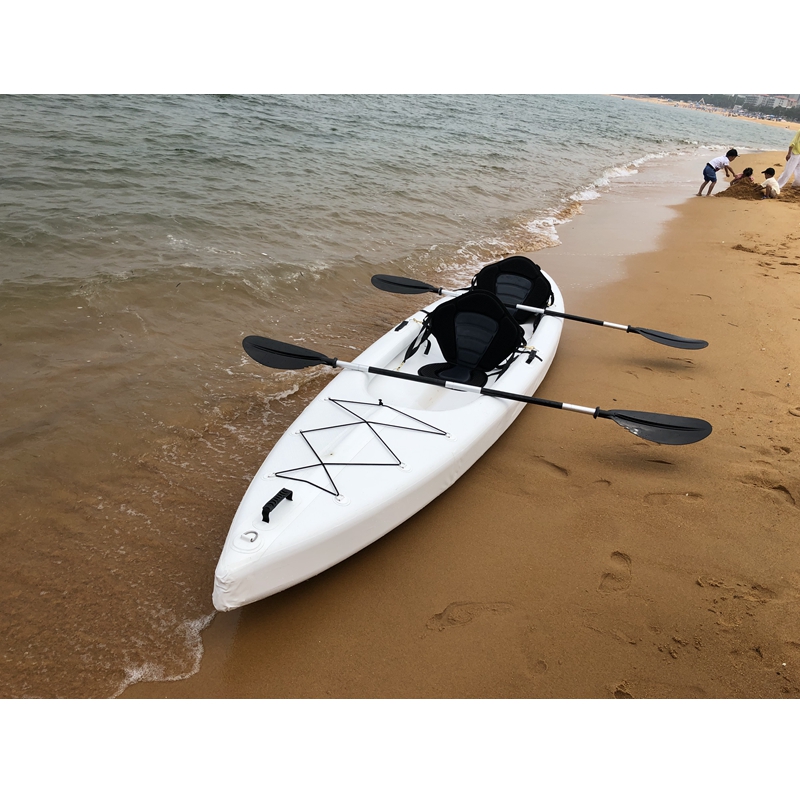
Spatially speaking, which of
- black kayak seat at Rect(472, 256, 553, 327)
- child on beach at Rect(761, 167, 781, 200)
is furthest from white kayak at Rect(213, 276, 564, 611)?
child on beach at Rect(761, 167, 781, 200)

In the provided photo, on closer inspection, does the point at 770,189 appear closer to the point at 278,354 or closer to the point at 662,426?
the point at 662,426

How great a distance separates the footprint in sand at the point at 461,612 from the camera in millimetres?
2734

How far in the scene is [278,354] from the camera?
4.18m

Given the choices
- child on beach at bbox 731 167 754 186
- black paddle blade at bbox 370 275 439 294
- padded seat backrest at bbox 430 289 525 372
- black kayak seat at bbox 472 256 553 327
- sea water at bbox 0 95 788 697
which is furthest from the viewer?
Answer: child on beach at bbox 731 167 754 186

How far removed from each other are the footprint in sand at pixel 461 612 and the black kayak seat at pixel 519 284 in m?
3.03

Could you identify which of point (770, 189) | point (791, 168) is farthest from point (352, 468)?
point (791, 168)

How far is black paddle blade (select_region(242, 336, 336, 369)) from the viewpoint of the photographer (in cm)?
410

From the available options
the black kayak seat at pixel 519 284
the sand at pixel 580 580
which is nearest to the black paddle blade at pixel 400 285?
the black kayak seat at pixel 519 284

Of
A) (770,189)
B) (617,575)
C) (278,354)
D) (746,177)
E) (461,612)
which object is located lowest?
(461,612)

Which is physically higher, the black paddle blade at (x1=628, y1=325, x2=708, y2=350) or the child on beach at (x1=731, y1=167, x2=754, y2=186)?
the child on beach at (x1=731, y1=167, x2=754, y2=186)

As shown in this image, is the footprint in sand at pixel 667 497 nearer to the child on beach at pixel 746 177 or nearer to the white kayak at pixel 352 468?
the white kayak at pixel 352 468

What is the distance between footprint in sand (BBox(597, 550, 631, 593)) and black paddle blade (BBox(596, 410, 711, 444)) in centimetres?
86

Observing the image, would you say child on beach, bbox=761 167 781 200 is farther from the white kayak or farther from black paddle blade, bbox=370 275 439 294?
the white kayak

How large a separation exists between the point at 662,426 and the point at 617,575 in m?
1.14
